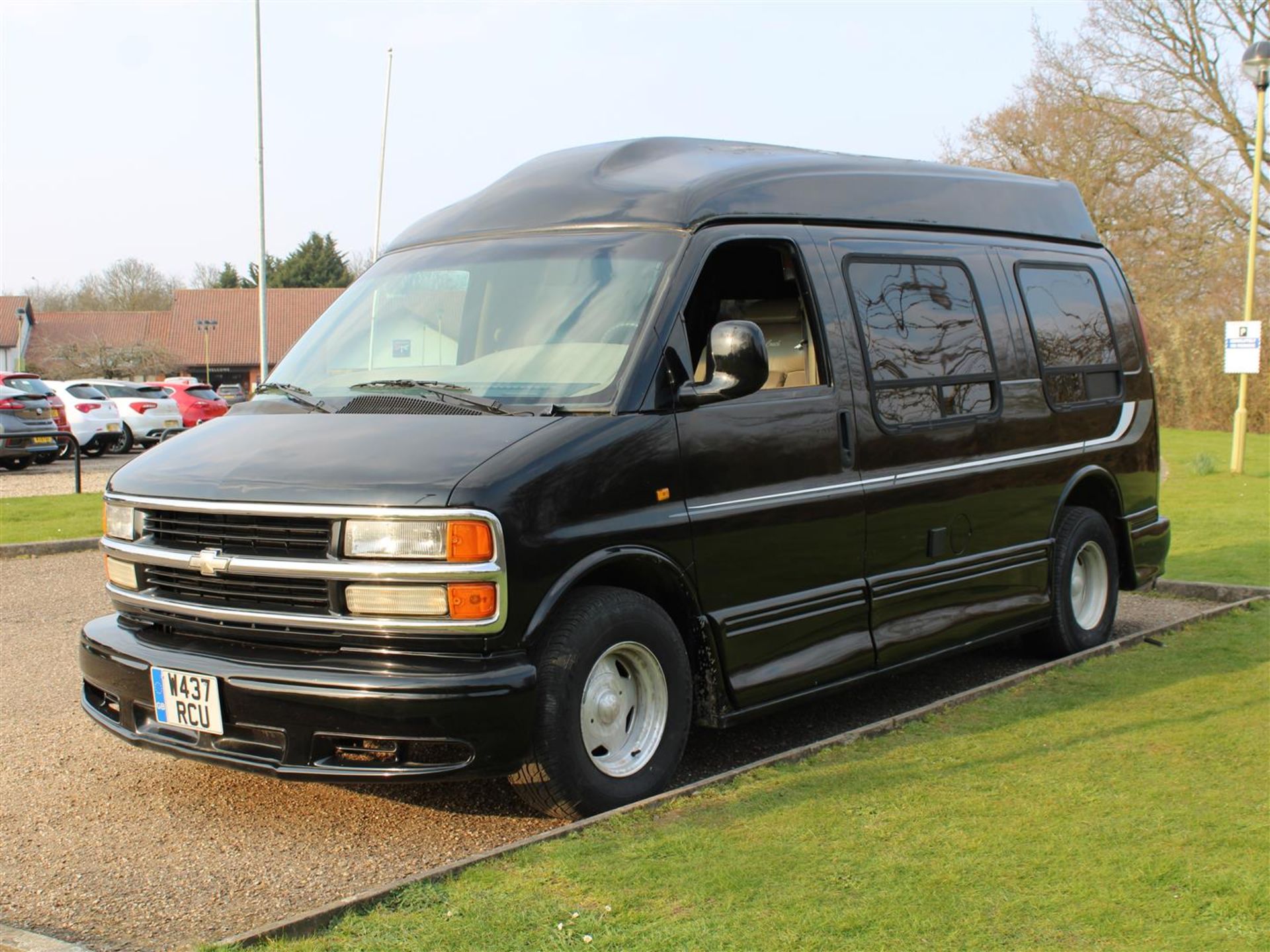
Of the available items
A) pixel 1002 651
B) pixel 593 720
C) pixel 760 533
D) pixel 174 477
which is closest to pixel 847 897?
pixel 593 720

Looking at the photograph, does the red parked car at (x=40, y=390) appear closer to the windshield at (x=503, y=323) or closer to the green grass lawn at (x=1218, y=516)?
the green grass lawn at (x=1218, y=516)

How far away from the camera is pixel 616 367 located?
16.7 ft

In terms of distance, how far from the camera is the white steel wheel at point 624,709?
487 cm

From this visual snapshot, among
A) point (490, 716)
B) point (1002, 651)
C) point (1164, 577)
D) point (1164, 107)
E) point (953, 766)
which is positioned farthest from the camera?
point (1164, 107)

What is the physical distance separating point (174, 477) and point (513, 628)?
1495 mm

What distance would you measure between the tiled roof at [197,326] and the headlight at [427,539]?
67.1 meters

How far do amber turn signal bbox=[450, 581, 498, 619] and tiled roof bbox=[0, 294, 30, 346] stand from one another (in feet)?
257

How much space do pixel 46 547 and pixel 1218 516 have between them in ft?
39.7

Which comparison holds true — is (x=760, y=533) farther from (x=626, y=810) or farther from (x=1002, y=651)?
(x=1002, y=651)

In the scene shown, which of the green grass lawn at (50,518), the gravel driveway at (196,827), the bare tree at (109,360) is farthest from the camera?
the bare tree at (109,360)

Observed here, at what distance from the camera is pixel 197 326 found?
7344 centimetres

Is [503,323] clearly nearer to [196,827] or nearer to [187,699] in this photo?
[187,699]

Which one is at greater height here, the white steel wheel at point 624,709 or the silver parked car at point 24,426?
the silver parked car at point 24,426

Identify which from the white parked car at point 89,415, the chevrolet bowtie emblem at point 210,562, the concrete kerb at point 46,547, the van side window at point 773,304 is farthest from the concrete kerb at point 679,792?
the white parked car at point 89,415
